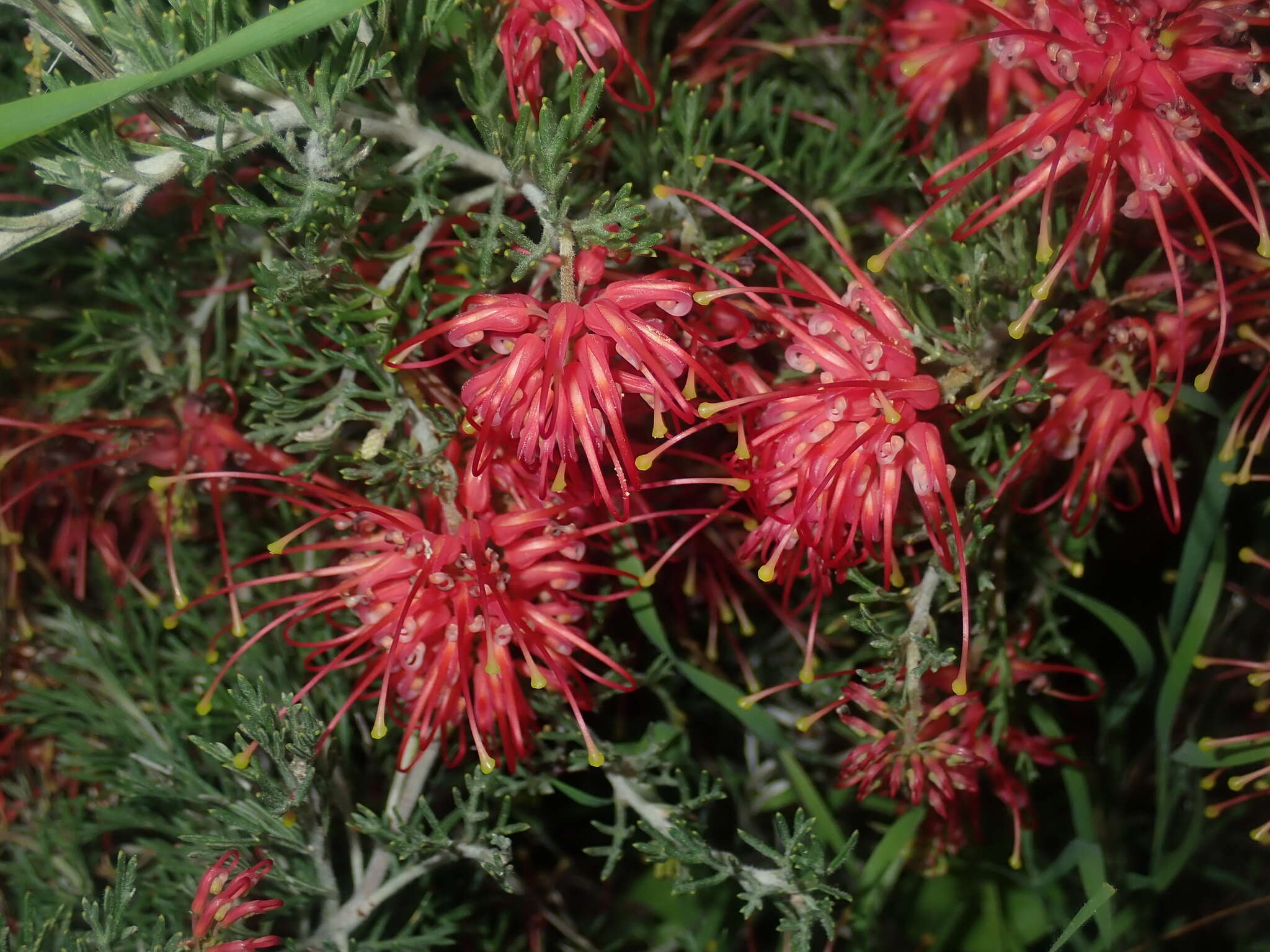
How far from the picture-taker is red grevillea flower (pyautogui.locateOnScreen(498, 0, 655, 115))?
1.86 feet

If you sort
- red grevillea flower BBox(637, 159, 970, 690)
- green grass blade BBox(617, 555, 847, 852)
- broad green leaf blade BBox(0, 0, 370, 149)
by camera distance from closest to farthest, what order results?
broad green leaf blade BBox(0, 0, 370, 149) < red grevillea flower BBox(637, 159, 970, 690) < green grass blade BBox(617, 555, 847, 852)

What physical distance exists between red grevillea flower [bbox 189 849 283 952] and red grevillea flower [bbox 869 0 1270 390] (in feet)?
1.62

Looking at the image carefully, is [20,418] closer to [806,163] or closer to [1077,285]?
[806,163]

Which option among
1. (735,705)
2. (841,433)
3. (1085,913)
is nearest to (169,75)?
(841,433)

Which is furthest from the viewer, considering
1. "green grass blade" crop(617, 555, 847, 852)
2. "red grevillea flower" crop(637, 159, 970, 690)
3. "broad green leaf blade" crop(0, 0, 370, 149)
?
"green grass blade" crop(617, 555, 847, 852)

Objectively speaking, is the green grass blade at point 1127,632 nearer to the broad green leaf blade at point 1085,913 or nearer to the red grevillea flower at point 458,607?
the broad green leaf blade at point 1085,913

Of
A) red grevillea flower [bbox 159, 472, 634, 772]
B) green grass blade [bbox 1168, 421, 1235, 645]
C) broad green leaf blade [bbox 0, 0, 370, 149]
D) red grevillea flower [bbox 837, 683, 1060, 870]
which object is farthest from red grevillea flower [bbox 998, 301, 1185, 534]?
broad green leaf blade [bbox 0, 0, 370, 149]

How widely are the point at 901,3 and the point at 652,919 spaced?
0.77 m

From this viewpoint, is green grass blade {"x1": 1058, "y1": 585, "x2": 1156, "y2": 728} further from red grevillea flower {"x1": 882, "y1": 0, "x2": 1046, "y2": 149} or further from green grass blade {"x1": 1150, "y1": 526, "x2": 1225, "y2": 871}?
red grevillea flower {"x1": 882, "y1": 0, "x2": 1046, "y2": 149}

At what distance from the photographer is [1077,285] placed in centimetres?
60

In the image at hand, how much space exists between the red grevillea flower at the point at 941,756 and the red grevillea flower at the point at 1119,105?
24 centimetres

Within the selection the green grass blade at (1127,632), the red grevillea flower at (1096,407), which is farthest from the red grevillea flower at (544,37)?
the green grass blade at (1127,632)

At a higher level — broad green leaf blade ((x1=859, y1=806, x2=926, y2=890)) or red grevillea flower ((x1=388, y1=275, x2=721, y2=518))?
red grevillea flower ((x1=388, y1=275, x2=721, y2=518))

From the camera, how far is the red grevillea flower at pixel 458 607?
22.5 inches
